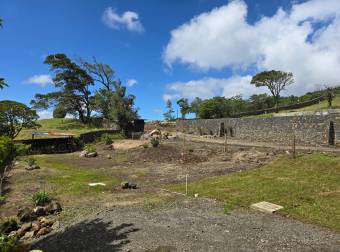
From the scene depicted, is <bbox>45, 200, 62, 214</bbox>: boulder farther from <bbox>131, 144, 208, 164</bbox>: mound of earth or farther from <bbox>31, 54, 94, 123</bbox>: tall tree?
<bbox>31, 54, 94, 123</bbox>: tall tree

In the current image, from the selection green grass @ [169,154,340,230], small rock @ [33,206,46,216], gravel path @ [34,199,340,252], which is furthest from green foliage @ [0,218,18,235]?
green grass @ [169,154,340,230]

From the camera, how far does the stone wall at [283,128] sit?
20188 mm

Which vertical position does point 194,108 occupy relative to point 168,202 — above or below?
above

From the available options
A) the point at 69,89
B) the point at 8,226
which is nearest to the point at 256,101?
the point at 69,89

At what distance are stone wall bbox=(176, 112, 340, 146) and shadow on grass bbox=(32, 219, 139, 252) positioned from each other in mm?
16620

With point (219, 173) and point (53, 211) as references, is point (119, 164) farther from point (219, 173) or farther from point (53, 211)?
point (53, 211)

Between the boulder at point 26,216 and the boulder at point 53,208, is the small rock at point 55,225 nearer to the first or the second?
the boulder at point 53,208

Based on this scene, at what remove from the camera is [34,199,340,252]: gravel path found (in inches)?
258

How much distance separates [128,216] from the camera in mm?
8727

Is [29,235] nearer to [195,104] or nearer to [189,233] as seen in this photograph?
[189,233]

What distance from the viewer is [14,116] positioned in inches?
1143

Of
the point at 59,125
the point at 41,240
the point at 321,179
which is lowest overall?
the point at 41,240

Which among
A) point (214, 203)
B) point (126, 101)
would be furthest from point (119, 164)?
point (126, 101)

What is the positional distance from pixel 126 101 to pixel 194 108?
26.2 metres
